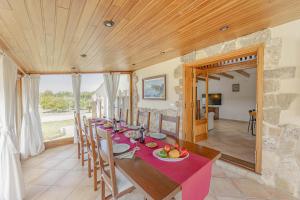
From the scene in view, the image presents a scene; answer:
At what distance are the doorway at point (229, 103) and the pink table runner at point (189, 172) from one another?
131cm

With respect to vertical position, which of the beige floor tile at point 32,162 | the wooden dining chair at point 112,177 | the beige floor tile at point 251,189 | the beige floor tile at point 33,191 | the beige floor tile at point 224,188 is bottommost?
the beige floor tile at point 32,162

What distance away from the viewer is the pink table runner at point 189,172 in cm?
111

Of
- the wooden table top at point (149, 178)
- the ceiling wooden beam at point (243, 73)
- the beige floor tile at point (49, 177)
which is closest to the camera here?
the wooden table top at point (149, 178)

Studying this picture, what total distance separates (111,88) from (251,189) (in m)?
4.19

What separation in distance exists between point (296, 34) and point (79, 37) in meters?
2.75

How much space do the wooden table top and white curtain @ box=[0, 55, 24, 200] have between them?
1483mm

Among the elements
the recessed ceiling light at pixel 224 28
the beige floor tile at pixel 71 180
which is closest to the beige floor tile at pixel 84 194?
the beige floor tile at pixel 71 180

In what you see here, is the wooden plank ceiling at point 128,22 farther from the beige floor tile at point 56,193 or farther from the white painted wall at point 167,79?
the beige floor tile at point 56,193

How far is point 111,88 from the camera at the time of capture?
4746 mm

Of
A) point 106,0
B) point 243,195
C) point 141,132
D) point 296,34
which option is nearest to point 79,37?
point 106,0

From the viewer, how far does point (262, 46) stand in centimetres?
199

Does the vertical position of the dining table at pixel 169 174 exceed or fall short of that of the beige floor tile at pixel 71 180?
it exceeds it

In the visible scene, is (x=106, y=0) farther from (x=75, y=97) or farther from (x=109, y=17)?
(x=75, y=97)

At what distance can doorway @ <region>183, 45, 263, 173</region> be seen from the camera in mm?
2211
